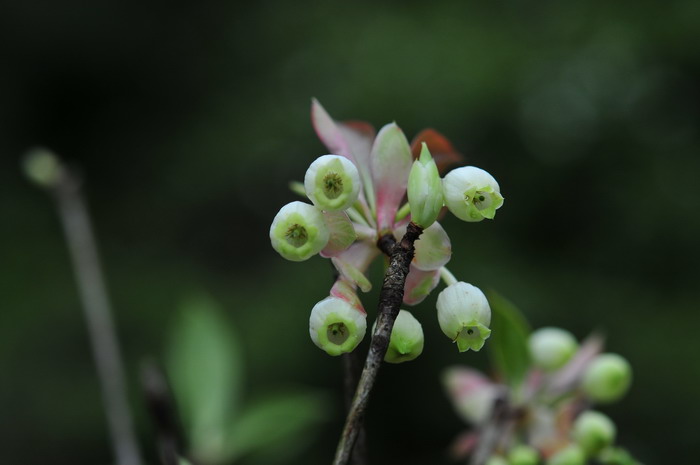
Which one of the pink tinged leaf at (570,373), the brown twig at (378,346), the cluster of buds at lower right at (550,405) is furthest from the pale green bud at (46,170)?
the brown twig at (378,346)

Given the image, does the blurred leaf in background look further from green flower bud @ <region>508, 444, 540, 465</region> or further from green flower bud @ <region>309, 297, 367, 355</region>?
green flower bud @ <region>309, 297, 367, 355</region>

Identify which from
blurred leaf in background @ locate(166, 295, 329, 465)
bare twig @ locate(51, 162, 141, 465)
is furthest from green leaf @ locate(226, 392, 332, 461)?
bare twig @ locate(51, 162, 141, 465)

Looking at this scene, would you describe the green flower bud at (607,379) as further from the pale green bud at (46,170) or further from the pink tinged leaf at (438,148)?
the pale green bud at (46,170)

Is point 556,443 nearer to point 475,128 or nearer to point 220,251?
point 475,128

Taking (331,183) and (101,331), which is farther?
(101,331)

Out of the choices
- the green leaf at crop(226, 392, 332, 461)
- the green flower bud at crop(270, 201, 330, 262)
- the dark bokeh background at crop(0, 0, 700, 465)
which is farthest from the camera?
the dark bokeh background at crop(0, 0, 700, 465)

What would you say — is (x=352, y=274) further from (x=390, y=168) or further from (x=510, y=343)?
(x=510, y=343)

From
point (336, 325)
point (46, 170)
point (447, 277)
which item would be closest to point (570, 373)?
point (447, 277)

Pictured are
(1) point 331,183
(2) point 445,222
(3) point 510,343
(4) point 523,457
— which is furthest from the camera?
(2) point 445,222
